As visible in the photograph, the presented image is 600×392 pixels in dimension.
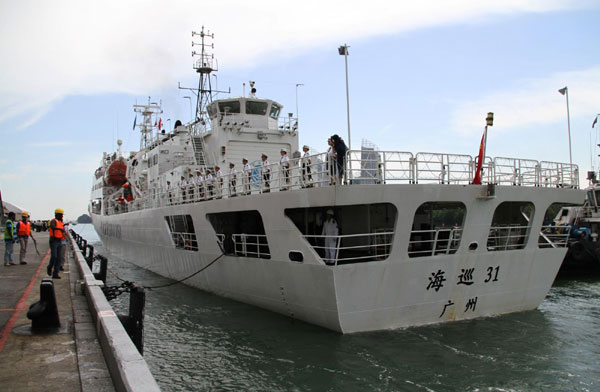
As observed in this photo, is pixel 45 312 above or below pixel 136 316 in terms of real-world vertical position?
above

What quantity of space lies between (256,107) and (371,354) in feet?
42.3

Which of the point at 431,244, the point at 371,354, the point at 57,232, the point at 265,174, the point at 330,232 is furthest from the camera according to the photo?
the point at 265,174

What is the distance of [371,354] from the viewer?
339 inches

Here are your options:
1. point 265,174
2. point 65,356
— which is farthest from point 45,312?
point 265,174

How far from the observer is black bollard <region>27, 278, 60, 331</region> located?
6639 millimetres

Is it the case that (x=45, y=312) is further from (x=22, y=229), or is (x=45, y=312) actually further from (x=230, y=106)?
(x=230, y=106)

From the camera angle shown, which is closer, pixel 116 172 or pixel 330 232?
pixel 330 232

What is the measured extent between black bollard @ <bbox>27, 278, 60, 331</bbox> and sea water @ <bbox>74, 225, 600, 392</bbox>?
1942 mm

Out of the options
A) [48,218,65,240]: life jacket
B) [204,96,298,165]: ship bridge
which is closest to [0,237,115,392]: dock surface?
[48,218,65,240]: life jacket

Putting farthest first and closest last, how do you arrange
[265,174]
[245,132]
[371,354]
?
[245,132], [265,174], [371,354]

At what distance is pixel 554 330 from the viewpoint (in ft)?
34.9

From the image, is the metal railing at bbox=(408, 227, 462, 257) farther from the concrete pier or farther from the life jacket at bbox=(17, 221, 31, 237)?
the life jacket at bbox=(17, 221, 31, 237)

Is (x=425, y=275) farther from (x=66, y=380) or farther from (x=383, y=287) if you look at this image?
(x=66, y=380)

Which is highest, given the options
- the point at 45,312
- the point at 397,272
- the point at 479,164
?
the point at 479,164
